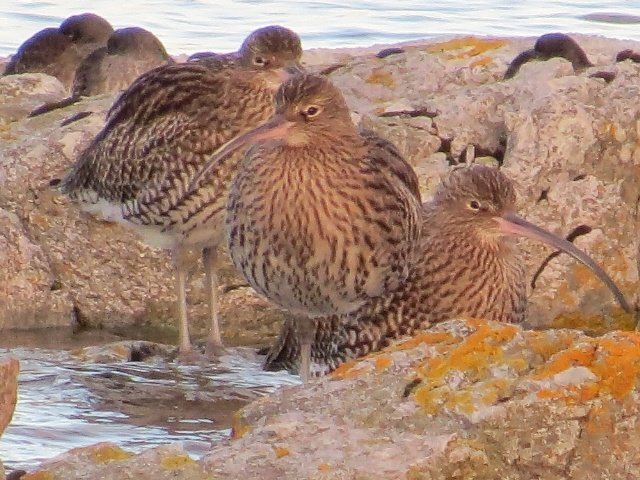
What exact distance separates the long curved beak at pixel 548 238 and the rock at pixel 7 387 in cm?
320

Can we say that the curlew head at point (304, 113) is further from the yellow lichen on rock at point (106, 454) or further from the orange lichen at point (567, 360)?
the orange lichen at point (567, 360)

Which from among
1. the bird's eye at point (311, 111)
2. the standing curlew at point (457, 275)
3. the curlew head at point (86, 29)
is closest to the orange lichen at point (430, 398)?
the standing curlew at point (457, 275)

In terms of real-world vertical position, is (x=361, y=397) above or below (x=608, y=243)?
above

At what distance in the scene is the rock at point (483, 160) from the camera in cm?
942

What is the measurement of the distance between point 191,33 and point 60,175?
8.03m

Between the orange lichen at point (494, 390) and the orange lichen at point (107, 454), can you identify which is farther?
the orange lichen at point (107, 454)

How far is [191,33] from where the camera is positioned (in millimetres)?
17688

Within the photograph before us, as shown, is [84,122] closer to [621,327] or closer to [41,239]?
[41,239]

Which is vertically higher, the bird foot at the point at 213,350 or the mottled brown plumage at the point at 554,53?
the mottled brown plumage at the point at 554,53

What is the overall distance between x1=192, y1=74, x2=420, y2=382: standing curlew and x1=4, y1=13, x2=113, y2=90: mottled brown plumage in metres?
6.84

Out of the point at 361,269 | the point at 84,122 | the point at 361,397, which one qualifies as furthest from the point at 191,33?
the point at 361,397

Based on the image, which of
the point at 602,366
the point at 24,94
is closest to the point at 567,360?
the point at 602,366

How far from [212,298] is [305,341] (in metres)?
1.29

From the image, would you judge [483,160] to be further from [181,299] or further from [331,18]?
[331,18]
